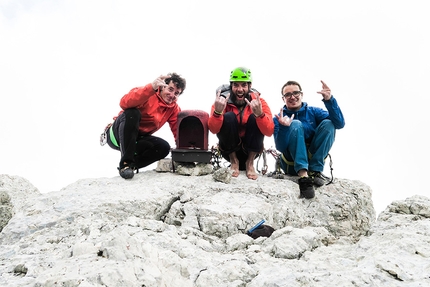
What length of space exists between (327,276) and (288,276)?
0.90 feet

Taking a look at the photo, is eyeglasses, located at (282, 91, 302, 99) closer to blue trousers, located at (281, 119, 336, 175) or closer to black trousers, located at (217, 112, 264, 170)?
blue trousers, located at (281, 119, 336, 175)

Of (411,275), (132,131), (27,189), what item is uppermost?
(132,131)

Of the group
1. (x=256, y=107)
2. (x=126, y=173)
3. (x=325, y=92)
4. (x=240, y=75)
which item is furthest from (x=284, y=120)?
(x=126, y=173)

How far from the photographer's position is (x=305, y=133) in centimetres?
604

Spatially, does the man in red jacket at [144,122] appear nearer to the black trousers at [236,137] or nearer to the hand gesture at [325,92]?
the black trousers at [236,137]

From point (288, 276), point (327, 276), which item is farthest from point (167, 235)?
point (327, 276)

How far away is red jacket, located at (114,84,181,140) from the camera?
224 inches

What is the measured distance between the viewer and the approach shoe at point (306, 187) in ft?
18.5

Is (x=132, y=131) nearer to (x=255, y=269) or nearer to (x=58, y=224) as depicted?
(x=58, y=224)

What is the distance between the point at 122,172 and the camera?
597 centimetres

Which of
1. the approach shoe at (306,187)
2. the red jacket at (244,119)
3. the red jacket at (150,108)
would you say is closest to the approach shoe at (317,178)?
the approach shoe at (306,187)

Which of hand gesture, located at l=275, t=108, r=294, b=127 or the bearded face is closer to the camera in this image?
hand gesture, located at l=275, t=108, r=294, b=127

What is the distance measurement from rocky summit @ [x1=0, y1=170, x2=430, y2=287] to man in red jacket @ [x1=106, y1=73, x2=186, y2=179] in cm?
34

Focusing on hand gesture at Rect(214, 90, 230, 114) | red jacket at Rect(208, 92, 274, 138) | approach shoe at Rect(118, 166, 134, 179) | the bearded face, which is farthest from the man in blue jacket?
approach shoe at Rect(118, 166, 134, 179)
